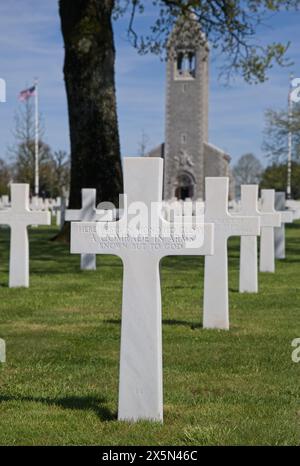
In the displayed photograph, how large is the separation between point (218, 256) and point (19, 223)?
388 centimetres

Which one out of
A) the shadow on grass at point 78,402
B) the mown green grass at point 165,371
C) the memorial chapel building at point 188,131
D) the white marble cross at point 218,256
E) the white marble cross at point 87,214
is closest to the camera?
the mown green grass at point 165,371

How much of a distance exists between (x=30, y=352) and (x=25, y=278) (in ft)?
13.9

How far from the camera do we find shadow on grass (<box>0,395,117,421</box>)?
15.7 ft

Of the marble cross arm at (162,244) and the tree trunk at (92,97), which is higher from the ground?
the tree trunk at (92,97)

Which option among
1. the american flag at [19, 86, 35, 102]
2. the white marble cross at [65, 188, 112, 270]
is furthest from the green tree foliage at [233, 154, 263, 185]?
the white marble cross at [65, 188, 112, 270]

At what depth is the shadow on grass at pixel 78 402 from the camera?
15.7 feet

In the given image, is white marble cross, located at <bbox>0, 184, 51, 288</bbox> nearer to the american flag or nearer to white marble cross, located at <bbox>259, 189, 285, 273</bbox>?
white marble cross, located at <bbox>259, 189, 285, 273</bbox>

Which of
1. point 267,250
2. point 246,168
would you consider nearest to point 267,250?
point 267,250

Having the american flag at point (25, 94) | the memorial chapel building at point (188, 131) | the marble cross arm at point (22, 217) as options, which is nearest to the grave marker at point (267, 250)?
the marble cross arm at point (22, 217)

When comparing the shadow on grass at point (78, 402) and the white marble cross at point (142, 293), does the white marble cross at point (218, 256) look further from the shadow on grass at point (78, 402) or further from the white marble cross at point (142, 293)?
the white marble cross at point (142, 293)

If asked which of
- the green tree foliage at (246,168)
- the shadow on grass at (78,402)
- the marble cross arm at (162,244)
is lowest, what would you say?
the shadow on grass at (78,402)

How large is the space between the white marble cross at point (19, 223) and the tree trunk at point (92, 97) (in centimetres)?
655

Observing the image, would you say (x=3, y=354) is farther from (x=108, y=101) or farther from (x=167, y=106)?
(x=167, y=106)

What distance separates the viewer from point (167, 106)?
70.6 m
